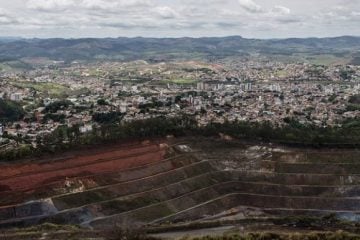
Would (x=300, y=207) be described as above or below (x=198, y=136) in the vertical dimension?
below

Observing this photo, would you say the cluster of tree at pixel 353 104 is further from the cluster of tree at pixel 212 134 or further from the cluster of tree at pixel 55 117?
the cluster of tree at pixel 55 117

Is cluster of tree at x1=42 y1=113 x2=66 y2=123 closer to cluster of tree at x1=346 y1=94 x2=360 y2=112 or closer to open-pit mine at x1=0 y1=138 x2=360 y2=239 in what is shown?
open-pit mine at x1=0 y1=138 x2=360 y2=239

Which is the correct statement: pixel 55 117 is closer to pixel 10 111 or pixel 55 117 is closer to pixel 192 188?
pixel 10 111

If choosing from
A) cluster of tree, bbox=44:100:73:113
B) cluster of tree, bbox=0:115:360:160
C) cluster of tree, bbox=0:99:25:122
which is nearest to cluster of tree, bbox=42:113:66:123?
cluster of tree, bbox=44:100:73:113

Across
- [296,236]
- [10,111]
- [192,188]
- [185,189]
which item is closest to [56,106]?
[10,111]

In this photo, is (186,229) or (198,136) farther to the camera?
(198,136)

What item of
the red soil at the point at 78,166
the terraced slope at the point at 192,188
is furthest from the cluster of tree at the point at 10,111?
the terraced slope at the point at 192,188

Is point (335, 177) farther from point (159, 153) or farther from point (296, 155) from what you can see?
point (159, 153)

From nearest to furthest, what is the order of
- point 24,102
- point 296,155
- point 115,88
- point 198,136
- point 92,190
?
point 92,190
point 296,155
point 198,136
point 24,102
point 115,88

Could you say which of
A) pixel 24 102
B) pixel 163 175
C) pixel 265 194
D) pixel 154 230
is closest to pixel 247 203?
pixel 265 194
